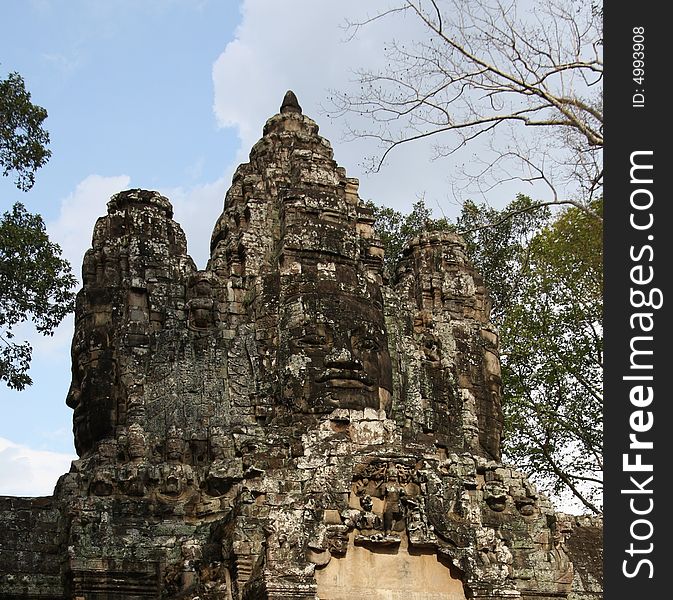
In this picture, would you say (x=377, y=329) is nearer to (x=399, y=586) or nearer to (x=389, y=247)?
(x=399, y=586)

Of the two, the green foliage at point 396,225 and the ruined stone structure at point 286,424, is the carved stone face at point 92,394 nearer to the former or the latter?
the ruined stone structure at point 286,424

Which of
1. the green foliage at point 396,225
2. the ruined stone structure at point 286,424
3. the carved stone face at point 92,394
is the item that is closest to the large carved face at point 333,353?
the ruined stone structure at point 286,424

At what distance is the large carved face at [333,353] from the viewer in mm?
18781

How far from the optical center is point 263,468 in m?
16.7

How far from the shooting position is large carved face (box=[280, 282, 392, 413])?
18.8 m

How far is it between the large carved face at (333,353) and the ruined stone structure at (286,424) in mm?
32

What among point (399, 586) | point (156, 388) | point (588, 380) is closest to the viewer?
point (399, 586)

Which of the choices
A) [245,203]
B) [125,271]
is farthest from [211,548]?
[245,203]

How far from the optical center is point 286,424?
18.6 meters

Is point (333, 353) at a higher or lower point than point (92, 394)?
higher

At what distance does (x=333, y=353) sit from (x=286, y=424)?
4.11 ft

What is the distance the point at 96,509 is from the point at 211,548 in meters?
2.00

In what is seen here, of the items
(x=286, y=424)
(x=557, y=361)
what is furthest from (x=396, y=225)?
(x=286, y=424)

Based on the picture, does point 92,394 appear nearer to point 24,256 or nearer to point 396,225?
point 24,256
